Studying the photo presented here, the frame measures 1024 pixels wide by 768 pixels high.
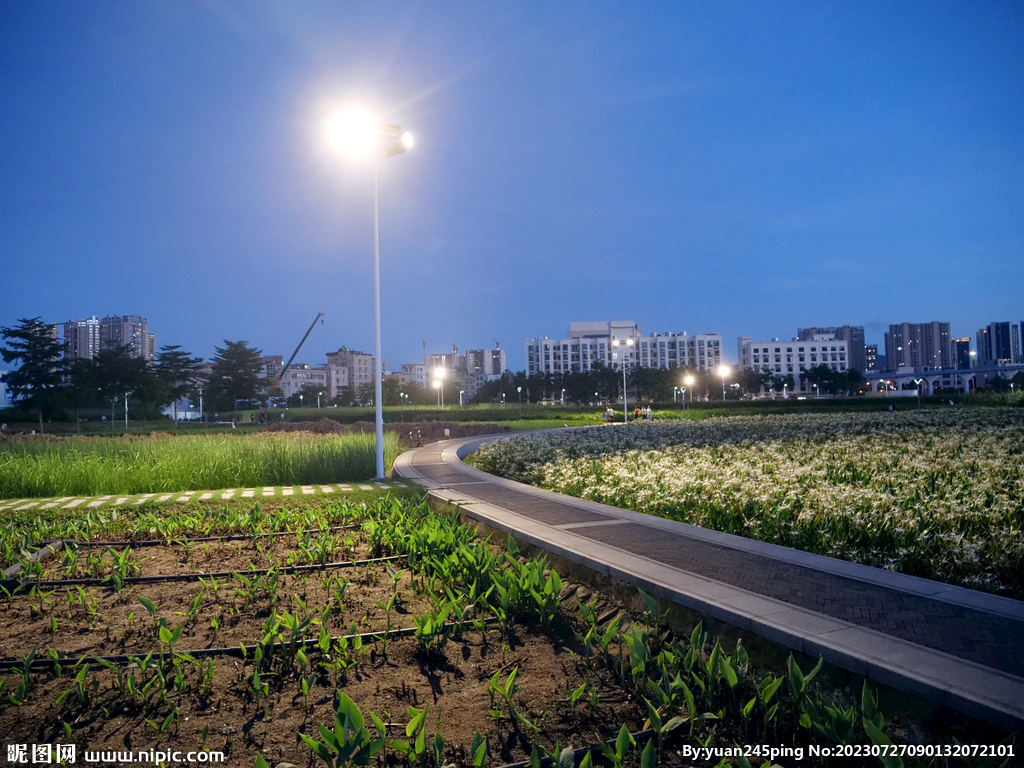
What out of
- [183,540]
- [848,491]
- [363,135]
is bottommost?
[183,540]

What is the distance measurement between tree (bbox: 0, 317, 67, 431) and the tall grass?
29.4 m

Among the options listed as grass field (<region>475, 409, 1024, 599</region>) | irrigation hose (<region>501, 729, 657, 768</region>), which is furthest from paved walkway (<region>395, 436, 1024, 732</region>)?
irrigation hose (<region>501, 729, 657, 768</region>)

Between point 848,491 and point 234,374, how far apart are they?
57.5 metres

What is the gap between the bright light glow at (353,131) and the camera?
12.8m

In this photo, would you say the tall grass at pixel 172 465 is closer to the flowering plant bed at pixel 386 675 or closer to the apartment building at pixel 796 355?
the flowering plant bed at pixel 386 675

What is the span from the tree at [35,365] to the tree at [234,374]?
16.9 metres

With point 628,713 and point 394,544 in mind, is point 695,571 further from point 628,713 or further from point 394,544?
point 394,544

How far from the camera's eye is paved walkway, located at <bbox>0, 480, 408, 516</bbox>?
9031 mm

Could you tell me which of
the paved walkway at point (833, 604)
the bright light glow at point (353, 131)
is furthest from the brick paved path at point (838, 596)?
the bright light glow at point (353, 131)

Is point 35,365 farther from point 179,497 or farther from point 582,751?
point 582,751

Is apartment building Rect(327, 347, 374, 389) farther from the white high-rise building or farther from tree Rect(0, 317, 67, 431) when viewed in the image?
tree Rect(0, 317, 67, 431)

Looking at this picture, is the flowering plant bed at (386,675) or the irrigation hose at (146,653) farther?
the irrigation hose at (146,653)

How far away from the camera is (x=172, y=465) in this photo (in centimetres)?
1152

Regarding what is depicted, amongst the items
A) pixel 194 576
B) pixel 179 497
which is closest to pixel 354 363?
pixel 179 497
